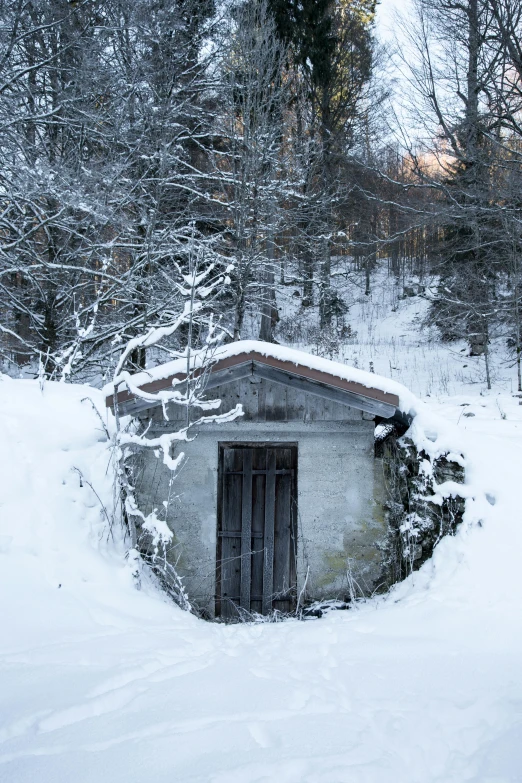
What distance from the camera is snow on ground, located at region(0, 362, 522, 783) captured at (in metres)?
2.40

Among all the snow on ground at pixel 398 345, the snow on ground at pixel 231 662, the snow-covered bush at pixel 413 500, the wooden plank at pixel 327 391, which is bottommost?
the snow on ground at pixel 231 662

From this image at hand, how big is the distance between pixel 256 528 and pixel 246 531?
143 mm

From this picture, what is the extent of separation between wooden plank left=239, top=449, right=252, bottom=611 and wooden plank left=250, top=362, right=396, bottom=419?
1.24 metres

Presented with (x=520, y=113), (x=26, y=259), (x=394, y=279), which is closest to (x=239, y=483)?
(x=26, y=259)

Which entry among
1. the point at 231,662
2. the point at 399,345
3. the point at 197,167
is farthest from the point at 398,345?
the point at 231,662

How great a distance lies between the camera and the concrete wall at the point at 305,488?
610 centimetres

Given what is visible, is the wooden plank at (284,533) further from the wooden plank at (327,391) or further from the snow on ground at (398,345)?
the snow on ground at (398,345)

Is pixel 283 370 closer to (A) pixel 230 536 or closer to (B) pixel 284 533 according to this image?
(B) pixel 284 533

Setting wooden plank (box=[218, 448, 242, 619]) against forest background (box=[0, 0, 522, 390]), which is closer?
wooden plank (box=[218, 448, 242, 619])

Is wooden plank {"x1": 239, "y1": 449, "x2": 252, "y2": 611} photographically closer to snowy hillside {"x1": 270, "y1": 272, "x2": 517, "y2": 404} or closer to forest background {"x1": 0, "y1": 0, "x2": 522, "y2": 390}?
forest background {"x1": 0, "y1": 0, "x2": 522, "y2": 390}

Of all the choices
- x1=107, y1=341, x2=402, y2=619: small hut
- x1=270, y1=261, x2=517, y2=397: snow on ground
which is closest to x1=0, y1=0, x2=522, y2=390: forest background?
x1=270, y1=261, x2=517, y2=397: snow on ground

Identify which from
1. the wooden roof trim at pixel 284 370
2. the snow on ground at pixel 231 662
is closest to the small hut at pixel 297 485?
the wooden roof trim at pixel 284 370

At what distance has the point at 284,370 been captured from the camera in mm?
5707

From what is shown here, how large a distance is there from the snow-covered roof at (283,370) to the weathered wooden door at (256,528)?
1.09m
